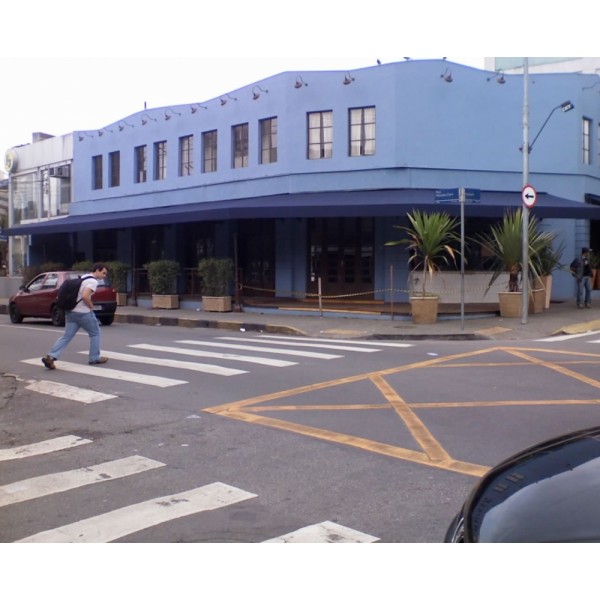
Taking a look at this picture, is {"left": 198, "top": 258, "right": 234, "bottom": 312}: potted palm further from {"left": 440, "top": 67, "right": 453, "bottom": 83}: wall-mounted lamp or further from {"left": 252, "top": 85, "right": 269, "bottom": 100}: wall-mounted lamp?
{"left": 440, "top": 67, "right": 453, "bottom": 83}: wall-mounted lamp

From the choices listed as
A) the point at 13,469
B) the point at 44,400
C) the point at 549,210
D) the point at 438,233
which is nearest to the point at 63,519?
the point at 13,469

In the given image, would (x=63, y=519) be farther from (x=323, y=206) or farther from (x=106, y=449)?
(x=323, y=206)

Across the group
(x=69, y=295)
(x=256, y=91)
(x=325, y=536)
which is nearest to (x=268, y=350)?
(x=69, y=295)

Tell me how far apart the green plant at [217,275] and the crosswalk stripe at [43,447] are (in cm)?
1568

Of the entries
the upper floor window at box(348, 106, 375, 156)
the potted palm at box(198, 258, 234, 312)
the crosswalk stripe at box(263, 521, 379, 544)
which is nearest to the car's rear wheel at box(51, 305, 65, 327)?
the potted palm at box(198, 258, 234, 312)

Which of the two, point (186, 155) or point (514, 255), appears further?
point (186, 155)

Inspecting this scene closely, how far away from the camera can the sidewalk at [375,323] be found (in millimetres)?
17047

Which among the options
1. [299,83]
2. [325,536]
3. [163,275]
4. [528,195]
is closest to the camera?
[325,536]

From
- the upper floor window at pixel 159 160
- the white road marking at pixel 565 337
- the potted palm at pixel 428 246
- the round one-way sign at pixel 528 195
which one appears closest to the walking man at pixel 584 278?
the white road marking at pixel 565 337

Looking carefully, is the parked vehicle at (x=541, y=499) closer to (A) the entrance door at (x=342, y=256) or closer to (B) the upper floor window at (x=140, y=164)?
(A) the entrance door at (x=342, y=256)

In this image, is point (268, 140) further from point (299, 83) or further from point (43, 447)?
point (43, 447)

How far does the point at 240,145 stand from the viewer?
2706 cm

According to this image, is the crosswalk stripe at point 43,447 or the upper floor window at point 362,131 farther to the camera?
the upper floor window at point 362,131

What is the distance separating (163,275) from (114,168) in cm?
1010
